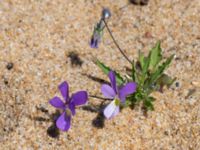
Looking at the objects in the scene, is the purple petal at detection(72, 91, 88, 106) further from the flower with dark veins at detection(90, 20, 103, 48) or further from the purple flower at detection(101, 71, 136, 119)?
the flower with dark veins at detection(90, 20, 103, 48)

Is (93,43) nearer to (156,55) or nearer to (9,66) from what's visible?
(156,55)

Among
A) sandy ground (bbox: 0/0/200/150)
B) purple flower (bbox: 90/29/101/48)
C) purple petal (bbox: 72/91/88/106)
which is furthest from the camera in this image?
purple flower (bbox: 90/29/101/48)

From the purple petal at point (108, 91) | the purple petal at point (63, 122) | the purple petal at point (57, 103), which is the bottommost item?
the purple petal at point (63, 122)

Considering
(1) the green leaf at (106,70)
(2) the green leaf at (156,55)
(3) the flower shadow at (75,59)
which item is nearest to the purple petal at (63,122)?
(1) the green leaf at (106,70)

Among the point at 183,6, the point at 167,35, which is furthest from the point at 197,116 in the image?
the point at 183,6

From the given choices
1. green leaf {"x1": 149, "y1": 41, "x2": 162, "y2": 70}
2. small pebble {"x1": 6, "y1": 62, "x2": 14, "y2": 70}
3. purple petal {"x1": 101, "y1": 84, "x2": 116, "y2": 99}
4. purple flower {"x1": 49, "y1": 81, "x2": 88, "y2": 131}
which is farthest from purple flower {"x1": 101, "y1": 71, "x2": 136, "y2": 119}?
small pebble {"x1": 6, "y1": 62, "x2": 14, "y2": 70}

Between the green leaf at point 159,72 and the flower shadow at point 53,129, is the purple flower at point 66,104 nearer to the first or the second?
the flower shadow at point 53,129
